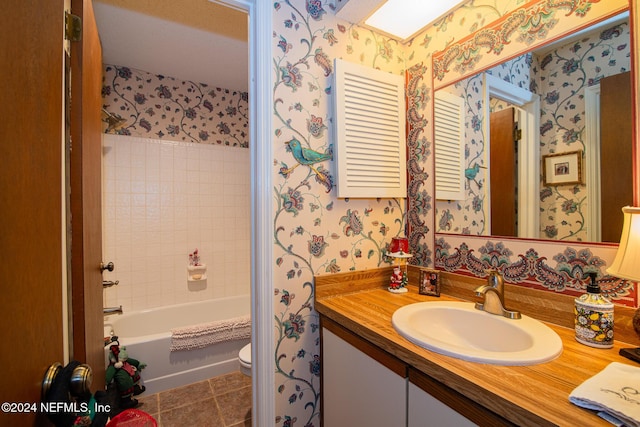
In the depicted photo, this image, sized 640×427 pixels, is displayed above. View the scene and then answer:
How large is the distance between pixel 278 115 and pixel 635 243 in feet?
3.90

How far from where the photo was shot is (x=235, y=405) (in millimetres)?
1854

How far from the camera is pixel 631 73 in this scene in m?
0.79

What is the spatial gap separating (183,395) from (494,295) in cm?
216

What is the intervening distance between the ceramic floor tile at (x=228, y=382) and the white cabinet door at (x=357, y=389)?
1176 millimetres

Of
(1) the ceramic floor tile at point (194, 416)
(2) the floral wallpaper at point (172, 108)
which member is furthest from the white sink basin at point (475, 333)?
(2) the floral wallpaper at point (172, 108)

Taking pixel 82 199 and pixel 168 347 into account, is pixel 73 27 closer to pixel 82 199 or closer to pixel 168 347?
pixel 82 199

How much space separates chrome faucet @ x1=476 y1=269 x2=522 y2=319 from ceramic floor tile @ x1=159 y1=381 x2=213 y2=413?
6.47 feet

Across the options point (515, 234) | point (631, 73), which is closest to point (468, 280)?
point (515, 234)

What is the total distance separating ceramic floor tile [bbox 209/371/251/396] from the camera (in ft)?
6.69

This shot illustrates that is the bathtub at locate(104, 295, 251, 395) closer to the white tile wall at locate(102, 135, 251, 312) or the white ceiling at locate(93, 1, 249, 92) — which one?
the white tile wall at locate(102, 135, 251, 312)

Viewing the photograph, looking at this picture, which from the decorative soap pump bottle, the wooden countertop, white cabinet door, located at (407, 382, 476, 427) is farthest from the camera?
the decorative soap pump bottle

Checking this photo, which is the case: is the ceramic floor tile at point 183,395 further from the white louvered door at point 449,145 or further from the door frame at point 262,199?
the white louvered door at point 449,145

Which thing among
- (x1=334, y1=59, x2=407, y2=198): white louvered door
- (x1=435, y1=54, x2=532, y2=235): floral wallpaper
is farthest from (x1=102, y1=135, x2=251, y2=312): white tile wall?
Result: (x1=435, y1=54, x2=532, y2=235): floral wallpaper

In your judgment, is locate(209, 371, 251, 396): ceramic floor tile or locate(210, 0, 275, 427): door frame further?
locate(209, 371, 251, 396): ceramic floor tile
